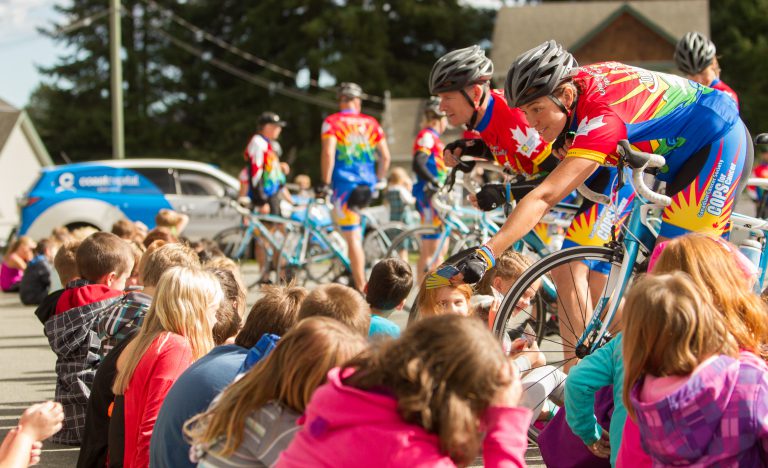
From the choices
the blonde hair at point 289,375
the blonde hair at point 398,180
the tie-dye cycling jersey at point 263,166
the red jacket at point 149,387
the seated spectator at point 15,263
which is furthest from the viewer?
the blonde hair at point 398,180

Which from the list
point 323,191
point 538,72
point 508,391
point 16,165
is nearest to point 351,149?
point 323,191

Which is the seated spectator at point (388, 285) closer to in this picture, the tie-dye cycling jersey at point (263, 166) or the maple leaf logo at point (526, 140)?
the maple leaf logo at point (526, 140)

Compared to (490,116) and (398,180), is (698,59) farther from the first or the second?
(398,180)

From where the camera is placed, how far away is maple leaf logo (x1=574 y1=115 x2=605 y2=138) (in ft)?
14.6

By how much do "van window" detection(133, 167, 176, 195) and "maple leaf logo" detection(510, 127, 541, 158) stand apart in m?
12.5

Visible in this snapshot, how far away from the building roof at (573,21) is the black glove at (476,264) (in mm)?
35810

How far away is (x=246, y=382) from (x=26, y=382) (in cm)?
502

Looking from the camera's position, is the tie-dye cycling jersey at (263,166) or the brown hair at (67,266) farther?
the tie-dye cycling jersey at (263,166)

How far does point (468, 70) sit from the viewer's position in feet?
19.0

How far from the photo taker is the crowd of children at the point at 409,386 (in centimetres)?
244

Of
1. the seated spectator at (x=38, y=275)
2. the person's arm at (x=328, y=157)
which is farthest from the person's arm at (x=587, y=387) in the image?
the seated spectator at (x=38, y=275)

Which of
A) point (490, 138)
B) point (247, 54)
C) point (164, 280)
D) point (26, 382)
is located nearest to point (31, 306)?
point (26, 382)

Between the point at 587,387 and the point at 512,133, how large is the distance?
261cm

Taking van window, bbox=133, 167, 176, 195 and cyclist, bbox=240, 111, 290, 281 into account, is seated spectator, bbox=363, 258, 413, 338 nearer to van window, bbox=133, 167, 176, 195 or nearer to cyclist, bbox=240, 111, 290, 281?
cyclist, bbox=240, 111, 290, 281
